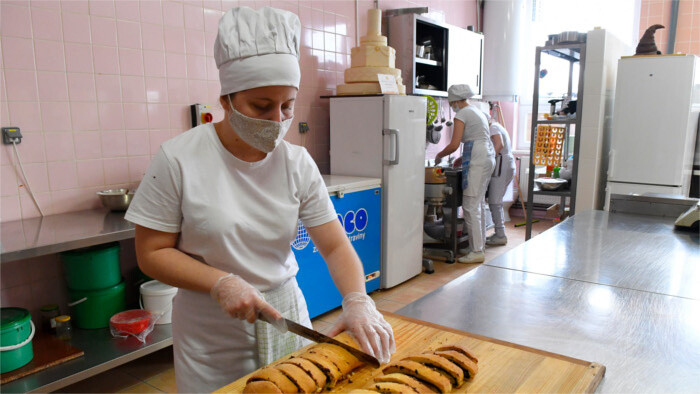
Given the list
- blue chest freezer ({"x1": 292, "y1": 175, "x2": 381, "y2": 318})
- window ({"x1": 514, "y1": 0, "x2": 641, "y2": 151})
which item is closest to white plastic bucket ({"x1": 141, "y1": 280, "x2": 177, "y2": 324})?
blue chest freezer ({"x1": 292, "y1": 175, "x2": 381, "y2": 318})

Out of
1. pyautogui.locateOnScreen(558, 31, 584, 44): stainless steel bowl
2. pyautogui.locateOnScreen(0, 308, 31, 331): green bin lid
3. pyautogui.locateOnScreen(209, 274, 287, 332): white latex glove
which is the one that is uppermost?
pyautogui.locateOnScreen(558, 31, 584, 44): stainless steel bowl

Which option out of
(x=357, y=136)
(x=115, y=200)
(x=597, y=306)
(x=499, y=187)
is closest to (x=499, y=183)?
(x=499, y=187)

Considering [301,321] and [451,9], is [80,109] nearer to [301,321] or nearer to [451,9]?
[301,321]

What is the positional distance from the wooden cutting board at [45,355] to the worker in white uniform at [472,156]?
352 centimetres

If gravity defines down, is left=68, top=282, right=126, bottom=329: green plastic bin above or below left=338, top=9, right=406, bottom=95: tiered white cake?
below

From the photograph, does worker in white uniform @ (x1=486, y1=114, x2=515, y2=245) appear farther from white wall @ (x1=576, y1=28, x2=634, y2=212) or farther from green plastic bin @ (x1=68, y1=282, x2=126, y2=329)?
green plastic bin @ (x1=68, y1=282, x2=126, y2=329)

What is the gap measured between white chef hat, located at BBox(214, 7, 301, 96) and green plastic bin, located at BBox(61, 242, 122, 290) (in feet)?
5.51

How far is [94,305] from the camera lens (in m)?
2.58

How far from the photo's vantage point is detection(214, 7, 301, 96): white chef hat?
123cm

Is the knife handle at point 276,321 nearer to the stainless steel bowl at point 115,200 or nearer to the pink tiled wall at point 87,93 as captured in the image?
the stainless steel bowl at point 115,200

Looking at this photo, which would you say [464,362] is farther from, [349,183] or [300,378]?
[349,183]

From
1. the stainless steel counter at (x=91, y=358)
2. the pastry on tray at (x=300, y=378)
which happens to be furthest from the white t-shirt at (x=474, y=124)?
the pastry on tray at (x=300, y=378)

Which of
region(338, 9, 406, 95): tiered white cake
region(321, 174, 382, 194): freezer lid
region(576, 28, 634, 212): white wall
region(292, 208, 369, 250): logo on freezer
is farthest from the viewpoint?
region(576, 28, 634, 212): white wall

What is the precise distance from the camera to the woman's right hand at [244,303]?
113cm
